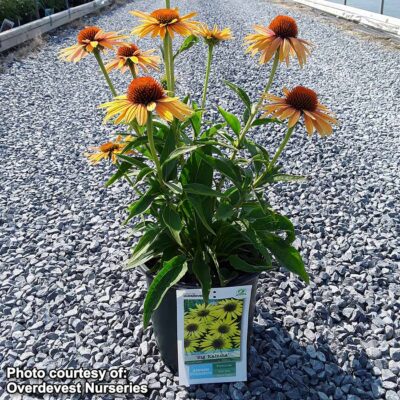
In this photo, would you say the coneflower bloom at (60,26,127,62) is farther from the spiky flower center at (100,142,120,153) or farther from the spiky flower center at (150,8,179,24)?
the spiky flower center at (100,142,120,153)

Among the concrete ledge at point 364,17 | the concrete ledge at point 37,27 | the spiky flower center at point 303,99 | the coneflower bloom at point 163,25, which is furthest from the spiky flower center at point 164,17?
the concrete ledge at point 364,17

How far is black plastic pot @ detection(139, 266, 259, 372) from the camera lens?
1.41 m

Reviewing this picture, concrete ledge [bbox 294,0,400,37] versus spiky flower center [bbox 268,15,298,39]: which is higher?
concrete ledge [bbox 294,0,400,37]

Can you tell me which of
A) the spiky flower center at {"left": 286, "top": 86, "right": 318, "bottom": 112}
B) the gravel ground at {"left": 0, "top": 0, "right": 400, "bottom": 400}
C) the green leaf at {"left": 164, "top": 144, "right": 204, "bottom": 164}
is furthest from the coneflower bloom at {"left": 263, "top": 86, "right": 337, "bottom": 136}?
the gravel ground at {"left": 0, "top": 0, "right": 400, "bottom": 400}

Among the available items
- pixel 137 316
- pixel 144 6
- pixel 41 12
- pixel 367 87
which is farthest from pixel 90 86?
pixel 144 6

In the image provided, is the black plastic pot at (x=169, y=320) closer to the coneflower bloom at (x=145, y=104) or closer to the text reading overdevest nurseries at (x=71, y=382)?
the text reading overdevest nurseries at (x=71, y=382)

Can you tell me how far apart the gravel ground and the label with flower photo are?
0.06 m

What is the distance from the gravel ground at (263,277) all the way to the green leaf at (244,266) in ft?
1.35

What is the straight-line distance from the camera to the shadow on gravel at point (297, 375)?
1.48m

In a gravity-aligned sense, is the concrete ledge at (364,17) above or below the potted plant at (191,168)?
above

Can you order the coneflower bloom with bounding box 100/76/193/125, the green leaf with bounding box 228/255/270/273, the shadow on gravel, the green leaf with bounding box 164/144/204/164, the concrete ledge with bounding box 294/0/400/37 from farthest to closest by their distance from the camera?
the concrete ledge with bounding box 294/0/400/37 → the shadow on gravel → the green leaf with bounding box 228/255/270/273 → the green leaf with bounding box 164/144/204/164 → the coneflower bloom with bounding box 100/76/193/125

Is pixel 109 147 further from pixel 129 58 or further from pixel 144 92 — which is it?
pixel 144 92

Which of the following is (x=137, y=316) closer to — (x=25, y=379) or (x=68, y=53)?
(x=25, y=379)

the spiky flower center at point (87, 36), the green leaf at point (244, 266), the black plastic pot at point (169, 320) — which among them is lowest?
the black plastic pot at point (169, 320)
